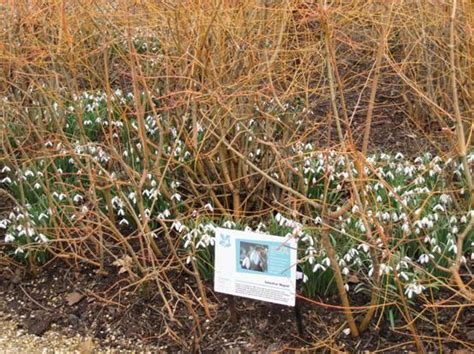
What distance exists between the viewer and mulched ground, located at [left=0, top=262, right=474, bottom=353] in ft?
11.2

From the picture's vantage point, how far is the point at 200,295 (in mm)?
3848

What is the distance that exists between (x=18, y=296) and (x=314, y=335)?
6.18 ft

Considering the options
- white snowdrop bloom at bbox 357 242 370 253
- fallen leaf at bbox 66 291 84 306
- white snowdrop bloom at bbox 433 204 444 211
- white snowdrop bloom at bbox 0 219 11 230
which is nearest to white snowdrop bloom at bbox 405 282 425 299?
white snowdrop bloom at bbox 357 242 370 253

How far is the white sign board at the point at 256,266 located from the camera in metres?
3.20

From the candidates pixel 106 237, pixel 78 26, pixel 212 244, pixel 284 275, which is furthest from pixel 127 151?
pixel 284 275

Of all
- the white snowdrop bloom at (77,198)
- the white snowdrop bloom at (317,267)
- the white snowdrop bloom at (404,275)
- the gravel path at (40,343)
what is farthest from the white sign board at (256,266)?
the white snowdrop bloom at (77,198)

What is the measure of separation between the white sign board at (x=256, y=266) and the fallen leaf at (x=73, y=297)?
1.06 m

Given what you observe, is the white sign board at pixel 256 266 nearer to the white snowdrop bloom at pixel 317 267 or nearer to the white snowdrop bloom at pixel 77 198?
the white snowdrop bloom at pixel 317 267

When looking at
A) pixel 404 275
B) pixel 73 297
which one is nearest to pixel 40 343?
pixel 73 297

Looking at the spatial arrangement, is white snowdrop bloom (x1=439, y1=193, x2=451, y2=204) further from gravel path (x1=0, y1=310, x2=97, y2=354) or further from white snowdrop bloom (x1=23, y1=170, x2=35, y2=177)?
white snowdrop bloom (x1=23, y1=170, x2=35, y2=177)

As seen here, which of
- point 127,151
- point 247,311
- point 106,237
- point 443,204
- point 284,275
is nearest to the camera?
point 284,275

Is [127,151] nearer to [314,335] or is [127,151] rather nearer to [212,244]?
[212,244]

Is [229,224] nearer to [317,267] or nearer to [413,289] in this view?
[317,267]

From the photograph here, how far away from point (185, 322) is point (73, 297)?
0.77m
